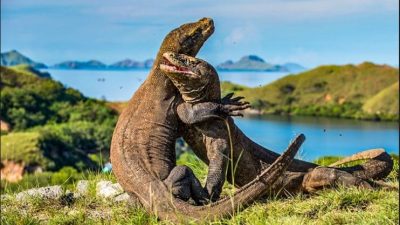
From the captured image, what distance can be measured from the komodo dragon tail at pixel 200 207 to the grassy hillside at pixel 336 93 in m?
130

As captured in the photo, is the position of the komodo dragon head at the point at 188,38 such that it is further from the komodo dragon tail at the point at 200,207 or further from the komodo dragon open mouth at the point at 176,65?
the komodo dragon tail at the point at 200,207

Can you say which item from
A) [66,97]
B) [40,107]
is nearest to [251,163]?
[40,107]

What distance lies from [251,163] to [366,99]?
14421cm

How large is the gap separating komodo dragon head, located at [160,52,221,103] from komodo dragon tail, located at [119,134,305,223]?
3.55 ft

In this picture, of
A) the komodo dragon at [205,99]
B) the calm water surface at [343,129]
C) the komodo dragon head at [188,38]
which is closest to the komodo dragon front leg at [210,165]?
the komodo dragon at [205,99]

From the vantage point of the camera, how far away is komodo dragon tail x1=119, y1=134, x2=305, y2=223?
317 inches

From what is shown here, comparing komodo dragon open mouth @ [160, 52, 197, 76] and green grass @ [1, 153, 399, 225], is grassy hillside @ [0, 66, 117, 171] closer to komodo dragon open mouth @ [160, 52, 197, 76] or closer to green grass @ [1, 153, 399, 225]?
green grass @ [1, 153, 399, 225]

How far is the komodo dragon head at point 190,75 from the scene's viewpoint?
8.44 m

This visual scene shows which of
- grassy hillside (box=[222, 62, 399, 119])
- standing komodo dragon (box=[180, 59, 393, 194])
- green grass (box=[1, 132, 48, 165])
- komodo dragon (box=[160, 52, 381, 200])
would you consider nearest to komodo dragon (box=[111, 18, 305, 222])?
komodo dragon (box=[160, 52, 381, 200])

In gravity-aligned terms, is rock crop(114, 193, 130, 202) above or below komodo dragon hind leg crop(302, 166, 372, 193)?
below

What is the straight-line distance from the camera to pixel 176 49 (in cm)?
885

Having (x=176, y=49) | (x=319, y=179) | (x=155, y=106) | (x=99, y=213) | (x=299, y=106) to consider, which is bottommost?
(x=299, y=106)

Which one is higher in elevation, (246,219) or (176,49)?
(176,49)

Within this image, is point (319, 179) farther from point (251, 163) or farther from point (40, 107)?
point (40, 107)
